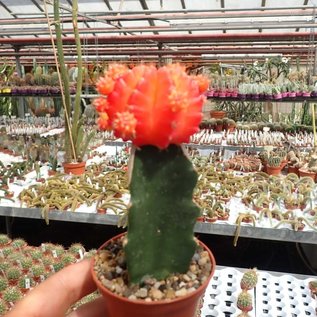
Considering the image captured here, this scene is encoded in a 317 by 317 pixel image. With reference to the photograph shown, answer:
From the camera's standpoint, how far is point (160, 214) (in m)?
0.67

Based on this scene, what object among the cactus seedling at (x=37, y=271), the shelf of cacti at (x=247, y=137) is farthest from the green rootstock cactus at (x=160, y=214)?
the shelf of cacti at (x=247, y=137)

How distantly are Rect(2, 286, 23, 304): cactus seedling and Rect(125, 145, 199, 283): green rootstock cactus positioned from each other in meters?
1.13

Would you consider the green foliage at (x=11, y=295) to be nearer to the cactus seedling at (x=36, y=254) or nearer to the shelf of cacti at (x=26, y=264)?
the shelf of cacti at (x=26, y=264)

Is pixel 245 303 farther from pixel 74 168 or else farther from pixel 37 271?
pixel 74 168

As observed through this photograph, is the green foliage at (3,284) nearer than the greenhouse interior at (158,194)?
No

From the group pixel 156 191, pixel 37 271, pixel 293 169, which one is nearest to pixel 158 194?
pixel 156 191

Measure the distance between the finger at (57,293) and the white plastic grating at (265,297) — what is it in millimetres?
865

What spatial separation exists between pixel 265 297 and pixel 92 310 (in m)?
1.08

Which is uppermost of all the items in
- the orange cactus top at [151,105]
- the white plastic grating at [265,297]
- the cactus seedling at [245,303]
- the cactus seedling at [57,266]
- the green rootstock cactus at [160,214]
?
the orange cactus top at [151,105]

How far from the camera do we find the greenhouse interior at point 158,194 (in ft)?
2.11

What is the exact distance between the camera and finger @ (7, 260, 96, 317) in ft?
2.29

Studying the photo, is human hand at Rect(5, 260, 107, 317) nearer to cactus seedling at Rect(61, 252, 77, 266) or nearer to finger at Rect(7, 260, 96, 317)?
finger at Rect(7, 260, 96, 317)

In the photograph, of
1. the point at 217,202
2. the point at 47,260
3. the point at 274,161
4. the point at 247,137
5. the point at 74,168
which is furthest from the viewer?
the point at 247,137

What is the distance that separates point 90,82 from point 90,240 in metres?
2.60
